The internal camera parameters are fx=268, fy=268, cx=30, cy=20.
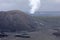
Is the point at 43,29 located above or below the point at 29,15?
below

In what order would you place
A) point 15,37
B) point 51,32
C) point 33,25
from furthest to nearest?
1. point 33,25
2. point 51,32
3. point 15,37

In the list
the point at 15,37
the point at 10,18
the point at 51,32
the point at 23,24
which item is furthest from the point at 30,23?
the point at 15,37

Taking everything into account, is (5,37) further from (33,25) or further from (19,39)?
(33,25)

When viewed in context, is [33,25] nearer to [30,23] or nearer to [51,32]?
[30,23]

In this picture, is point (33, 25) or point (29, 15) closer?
point (33, 25)

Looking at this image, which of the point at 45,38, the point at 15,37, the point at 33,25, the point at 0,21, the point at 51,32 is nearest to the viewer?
the point at 45,38

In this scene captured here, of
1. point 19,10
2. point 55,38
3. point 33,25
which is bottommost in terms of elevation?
point 55,38
